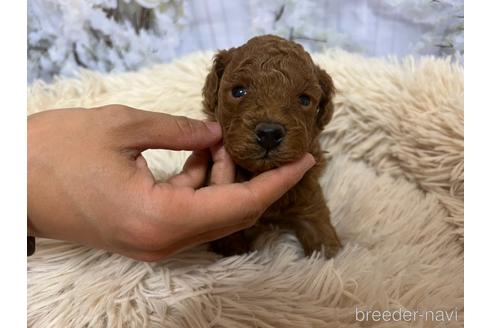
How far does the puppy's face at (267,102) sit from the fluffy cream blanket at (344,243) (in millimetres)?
398

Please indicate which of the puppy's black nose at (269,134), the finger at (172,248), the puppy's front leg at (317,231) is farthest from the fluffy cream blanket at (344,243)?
the puppy's black nose at (269,134)

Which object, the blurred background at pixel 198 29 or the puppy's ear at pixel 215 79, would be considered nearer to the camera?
the puppy's ear at pixel 215 79

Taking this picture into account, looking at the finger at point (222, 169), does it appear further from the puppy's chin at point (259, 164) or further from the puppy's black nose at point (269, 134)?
the puppy's black nose at point (269, 134)

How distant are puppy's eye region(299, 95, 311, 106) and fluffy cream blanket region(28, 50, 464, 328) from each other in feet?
1.62

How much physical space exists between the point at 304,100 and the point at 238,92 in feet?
0.59

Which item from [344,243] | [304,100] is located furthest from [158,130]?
[344,243]

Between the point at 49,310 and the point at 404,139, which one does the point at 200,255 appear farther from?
the point at 404,139

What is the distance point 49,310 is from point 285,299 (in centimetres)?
66

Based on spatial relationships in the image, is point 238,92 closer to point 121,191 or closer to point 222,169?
point 222,169

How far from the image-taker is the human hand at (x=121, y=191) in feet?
3.38

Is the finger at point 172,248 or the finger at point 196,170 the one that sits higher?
the finger at point 196,170

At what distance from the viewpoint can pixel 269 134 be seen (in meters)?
1.11

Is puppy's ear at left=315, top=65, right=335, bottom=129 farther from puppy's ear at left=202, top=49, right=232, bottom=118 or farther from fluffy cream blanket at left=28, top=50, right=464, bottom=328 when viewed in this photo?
fluffy cream blanket at left=28, top=50, right=464, bottom=328

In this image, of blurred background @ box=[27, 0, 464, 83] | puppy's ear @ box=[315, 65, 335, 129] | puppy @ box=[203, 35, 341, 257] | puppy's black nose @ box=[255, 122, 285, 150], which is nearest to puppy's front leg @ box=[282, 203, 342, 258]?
puppy @ box=[203, 35, 341, 257]
